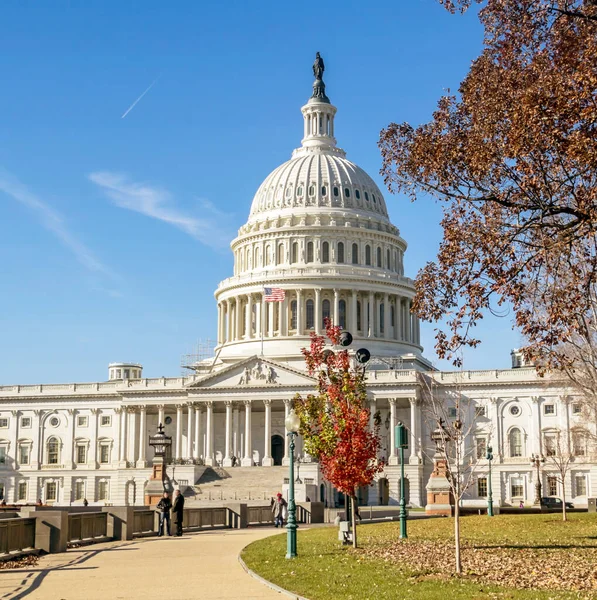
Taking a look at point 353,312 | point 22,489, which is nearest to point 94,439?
point 22,489

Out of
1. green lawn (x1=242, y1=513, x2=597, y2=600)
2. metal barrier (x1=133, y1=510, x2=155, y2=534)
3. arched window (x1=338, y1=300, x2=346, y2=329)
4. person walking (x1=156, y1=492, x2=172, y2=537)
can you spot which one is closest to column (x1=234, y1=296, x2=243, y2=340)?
arched window (x1=338, y1=300, x2=346, y2=329)

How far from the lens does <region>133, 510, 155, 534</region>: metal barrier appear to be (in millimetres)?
44250

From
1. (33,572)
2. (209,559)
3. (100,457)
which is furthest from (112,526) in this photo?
(100,457)

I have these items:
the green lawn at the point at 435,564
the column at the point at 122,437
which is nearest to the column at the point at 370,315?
the column at the point at 122,437

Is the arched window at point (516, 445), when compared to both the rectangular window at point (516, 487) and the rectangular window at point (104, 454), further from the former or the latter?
the rectangular window at point (104, 454)

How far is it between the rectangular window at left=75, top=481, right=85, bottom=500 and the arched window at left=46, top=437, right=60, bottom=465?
14.6 ft

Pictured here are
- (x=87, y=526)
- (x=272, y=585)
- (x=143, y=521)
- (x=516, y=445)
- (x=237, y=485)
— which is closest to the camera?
(x=272, y=585)

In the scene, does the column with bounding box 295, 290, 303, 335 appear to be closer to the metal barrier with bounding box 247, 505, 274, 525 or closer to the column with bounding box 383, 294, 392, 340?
the column with bounding box 383, 294, 392, 340

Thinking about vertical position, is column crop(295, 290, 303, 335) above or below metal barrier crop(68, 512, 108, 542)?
above

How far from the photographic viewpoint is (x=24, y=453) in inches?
4970

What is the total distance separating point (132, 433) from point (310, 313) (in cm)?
2635

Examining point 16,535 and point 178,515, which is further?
point 178,515

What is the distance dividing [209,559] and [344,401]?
32.0 ft

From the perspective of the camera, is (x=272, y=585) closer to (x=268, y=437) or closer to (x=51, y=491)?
(x=268, y=437)
